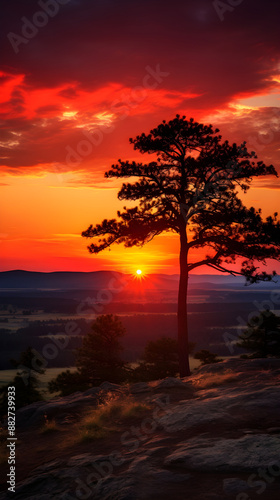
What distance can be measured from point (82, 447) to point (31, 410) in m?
6.55

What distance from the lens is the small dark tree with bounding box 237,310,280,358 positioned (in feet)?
108

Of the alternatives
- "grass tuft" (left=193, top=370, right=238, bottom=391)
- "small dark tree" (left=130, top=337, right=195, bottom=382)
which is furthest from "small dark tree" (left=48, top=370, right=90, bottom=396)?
"grass tuft" (left=193, top=370, right=238, bottom=391)

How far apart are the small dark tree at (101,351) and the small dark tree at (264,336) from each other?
9.76 m

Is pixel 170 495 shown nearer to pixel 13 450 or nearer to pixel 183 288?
pixel 13 450

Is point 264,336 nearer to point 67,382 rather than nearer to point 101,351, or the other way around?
point 101,351

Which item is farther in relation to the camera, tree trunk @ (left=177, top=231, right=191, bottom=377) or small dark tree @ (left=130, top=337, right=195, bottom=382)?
small dark tree @ (left=130, top=337, right=195, bottom=382)

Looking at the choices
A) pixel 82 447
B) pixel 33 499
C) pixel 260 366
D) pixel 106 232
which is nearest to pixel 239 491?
pixel 33 499

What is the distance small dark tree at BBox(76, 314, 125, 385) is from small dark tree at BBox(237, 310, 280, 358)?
32.0 feet

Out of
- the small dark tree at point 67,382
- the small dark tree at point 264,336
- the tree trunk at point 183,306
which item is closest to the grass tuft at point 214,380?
the tree trunk at point 183,306

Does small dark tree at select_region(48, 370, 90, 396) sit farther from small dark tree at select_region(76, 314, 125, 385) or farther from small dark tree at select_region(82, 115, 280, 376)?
small dark tree at select_region(82, 115, 280, 376)

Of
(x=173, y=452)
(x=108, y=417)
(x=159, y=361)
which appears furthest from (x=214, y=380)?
(x=159, y=361)

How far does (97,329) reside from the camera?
3534cm

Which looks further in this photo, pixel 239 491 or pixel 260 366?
pixel 260 366

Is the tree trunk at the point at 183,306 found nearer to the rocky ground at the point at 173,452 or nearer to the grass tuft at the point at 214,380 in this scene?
the grass tuft at the point at 214,380
